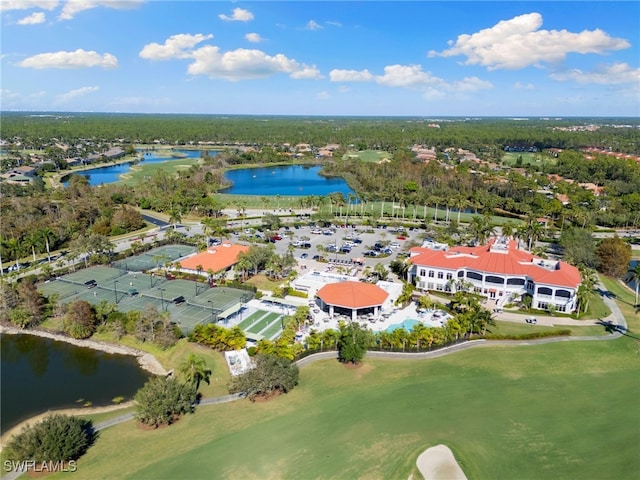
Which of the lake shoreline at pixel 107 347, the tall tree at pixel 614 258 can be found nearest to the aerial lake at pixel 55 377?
the lake shoreline at pixel 107 347

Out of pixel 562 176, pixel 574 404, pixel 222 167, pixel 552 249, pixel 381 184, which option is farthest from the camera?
pixel 222 167

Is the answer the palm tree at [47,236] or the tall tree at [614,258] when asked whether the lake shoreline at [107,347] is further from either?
the tall tree at [614,258]

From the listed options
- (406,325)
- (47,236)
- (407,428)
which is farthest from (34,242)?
(407,428)

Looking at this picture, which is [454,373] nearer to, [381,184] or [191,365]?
[191,365]

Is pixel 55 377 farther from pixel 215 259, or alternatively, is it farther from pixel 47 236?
pixel 47 236

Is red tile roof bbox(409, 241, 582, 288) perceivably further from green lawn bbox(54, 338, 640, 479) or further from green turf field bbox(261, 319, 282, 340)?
green turf field bbox(261, 319, 282, 340)

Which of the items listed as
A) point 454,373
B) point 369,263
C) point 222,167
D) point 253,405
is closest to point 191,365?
point 253,405
